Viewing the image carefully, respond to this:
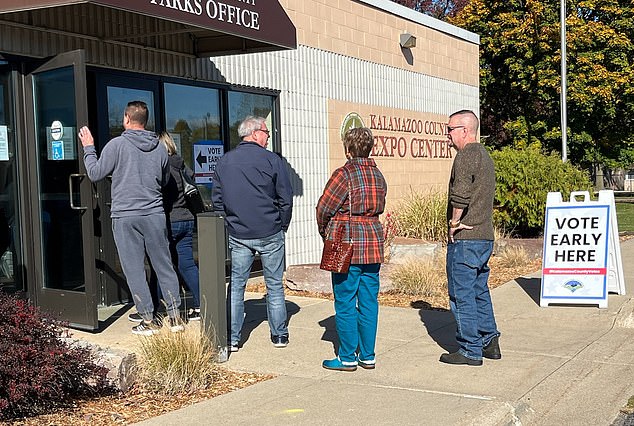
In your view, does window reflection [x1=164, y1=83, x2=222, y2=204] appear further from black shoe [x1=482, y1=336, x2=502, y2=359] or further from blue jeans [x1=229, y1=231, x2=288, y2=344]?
black shoe [x1=482, y1=336, x2=502, y2=359]

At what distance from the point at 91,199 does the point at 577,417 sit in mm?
4524

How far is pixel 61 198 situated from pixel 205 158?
10.6 feet

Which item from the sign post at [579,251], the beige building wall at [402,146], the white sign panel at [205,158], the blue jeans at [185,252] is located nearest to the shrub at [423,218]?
the beige building wall at [402,146]

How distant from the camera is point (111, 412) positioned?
5848 millimetres

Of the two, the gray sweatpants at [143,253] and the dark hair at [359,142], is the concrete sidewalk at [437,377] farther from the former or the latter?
the dark hair at [359,142]

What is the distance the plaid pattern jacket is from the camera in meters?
6.58

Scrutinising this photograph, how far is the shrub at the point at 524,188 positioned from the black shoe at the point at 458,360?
9006 mm

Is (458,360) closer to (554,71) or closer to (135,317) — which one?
(135,317)

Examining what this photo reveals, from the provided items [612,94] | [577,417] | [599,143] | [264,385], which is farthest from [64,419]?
[599,143]

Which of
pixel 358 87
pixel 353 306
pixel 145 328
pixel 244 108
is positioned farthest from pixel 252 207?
pixel 358 87

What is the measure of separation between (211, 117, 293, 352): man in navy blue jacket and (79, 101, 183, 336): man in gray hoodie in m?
0.58

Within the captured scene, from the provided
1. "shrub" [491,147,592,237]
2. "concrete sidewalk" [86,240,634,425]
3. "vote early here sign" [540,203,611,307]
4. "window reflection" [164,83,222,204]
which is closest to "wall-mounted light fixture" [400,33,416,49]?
"shrub" [491,147,592,237]

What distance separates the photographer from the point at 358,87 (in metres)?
15.4

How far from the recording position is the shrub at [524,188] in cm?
→ 1566
